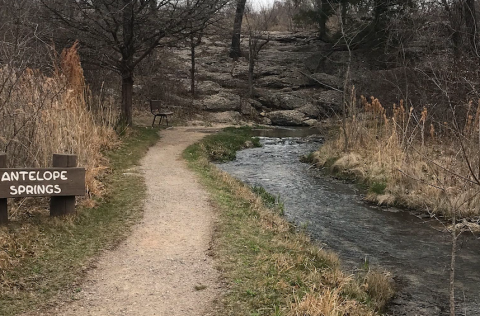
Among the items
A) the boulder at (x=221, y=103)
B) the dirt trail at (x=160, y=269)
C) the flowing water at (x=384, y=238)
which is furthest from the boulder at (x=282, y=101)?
the dirt trail at (x=160, y=269)

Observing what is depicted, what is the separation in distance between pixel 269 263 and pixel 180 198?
264 centimetres

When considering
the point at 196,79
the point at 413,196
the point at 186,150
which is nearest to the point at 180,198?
the point at 413,196

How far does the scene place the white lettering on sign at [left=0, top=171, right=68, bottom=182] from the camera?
15.7 ft

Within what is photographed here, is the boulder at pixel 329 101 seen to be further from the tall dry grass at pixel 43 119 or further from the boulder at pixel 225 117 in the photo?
the tall dry grass at pixel 43 119

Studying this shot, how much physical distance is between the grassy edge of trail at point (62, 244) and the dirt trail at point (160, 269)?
17cm

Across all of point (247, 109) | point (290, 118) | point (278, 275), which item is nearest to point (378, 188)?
point (278, 275)

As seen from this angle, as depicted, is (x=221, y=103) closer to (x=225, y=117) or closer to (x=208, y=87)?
Result: (x=225, y=117)

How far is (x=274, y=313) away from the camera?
3.62 m

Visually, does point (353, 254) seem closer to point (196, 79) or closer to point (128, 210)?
point (128, 210)

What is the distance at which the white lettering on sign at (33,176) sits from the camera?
15.7ft

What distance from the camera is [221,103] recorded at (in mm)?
22797

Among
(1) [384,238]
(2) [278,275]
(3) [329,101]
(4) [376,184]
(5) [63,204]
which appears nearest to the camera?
(2) [278,275]

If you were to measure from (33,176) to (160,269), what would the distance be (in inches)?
66.9

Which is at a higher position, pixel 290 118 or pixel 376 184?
pixel 290 118
